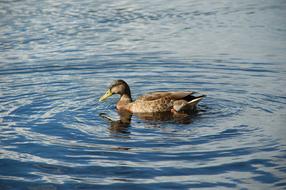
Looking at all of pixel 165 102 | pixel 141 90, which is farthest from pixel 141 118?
pixel 141 90

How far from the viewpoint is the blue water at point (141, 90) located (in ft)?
35.9

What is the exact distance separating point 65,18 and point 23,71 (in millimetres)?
7608

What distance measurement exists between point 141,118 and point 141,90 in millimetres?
2315

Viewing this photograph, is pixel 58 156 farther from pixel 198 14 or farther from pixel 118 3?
pixel 118 3

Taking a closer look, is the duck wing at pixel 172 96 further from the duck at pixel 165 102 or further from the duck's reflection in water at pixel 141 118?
the duck's reflection in water at pixel 141 118

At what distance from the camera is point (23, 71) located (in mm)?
19188

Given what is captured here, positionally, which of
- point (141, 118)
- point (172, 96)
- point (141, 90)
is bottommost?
point (141, 118)

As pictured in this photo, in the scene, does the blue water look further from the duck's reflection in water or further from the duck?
the duck

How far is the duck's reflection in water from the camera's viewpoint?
14.0m

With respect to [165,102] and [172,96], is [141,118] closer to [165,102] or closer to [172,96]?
[165,102]

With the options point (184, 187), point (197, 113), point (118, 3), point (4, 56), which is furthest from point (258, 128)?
point (118, 3)

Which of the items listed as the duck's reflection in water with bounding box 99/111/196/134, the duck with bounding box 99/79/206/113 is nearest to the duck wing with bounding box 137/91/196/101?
the duck with bounding box 99/79/206/113

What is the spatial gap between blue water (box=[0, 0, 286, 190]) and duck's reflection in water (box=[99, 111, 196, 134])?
8cm

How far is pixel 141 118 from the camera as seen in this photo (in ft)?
49.1
